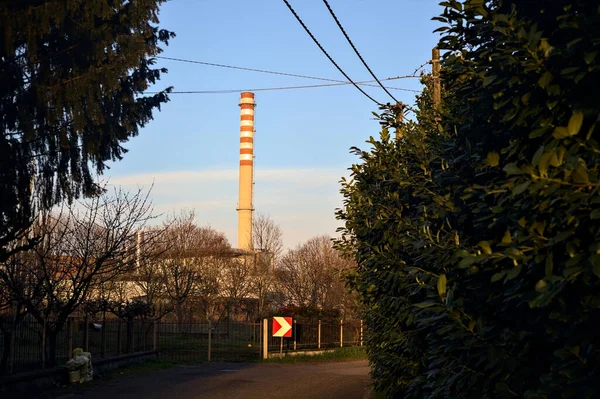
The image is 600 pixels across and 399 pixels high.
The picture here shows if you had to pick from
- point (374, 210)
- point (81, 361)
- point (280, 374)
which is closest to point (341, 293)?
point (280, 374)

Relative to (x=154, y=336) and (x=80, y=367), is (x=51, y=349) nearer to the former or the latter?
(x=80, y=367)

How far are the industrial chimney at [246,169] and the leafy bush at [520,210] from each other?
66.1m

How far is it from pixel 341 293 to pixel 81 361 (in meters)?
35.7

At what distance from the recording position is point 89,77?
11648mm

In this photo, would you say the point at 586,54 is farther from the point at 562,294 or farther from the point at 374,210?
the point at 374,210

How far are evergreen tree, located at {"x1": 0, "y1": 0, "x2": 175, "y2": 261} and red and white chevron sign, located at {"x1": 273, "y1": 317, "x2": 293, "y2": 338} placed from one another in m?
17.4

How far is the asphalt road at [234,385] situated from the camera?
16516 millimetres

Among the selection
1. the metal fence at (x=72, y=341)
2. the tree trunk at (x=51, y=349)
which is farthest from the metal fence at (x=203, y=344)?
the tree trunk at (x=51, y=349)

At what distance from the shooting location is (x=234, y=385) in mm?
18844

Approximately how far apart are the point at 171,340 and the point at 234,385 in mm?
13087

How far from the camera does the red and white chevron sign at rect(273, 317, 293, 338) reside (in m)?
30.3

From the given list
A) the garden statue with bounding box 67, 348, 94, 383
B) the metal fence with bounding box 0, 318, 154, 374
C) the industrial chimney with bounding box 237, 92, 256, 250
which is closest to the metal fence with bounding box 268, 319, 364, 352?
the metal fence with bounding box 0, 318, 154, 374

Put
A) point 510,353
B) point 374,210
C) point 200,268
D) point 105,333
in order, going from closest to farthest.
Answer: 1. point 510,353
2. point 374,210
3. point 105,333
4. point 200,268

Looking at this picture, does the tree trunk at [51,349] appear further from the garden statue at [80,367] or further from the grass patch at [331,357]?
the grass patch at [331,357]
